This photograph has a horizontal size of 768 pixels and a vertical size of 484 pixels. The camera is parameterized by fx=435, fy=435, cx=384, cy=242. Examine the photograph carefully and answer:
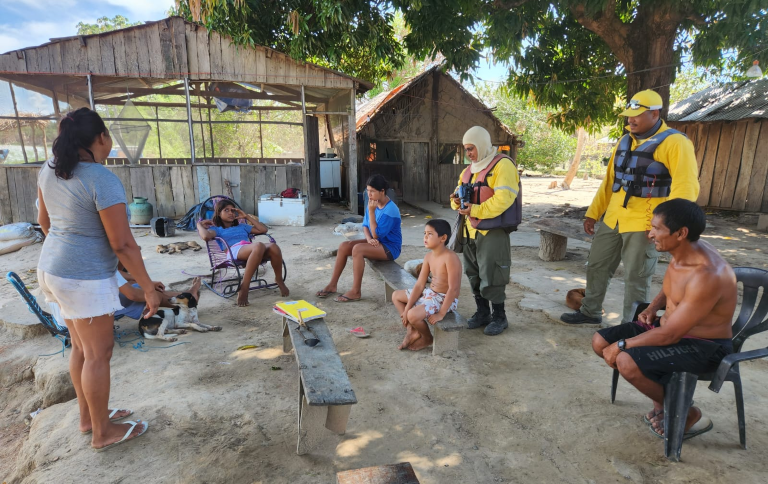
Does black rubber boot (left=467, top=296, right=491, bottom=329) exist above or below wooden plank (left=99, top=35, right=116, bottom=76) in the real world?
below

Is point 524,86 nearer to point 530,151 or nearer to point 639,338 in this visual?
point 639,338

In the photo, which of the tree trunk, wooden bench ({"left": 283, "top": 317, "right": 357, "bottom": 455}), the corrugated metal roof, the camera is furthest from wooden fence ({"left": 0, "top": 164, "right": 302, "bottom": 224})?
the tree trunk

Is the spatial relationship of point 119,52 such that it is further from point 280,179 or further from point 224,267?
point 224,267

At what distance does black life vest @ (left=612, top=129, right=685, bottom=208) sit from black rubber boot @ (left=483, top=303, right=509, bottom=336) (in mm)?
1350

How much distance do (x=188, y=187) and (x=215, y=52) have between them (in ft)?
9.59

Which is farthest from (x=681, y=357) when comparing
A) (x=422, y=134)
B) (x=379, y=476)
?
(x=422, y=134)

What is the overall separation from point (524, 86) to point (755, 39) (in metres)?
4.20

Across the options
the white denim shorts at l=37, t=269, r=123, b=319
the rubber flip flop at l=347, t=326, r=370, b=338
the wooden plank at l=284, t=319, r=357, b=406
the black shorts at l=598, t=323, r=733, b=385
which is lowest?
the rubber flip flop at l=347, t=326, r=370, b=338

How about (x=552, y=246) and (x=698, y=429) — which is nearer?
(x=698, y=429)

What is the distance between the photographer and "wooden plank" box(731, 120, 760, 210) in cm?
1040

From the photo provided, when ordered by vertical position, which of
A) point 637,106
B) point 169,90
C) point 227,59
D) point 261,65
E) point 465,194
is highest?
point 227,59

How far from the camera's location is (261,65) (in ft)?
→ 30.3

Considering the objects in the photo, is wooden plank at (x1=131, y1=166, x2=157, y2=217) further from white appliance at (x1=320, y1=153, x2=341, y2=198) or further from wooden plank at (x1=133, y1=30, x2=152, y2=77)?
white appliance at (x1=320, y1=153, x2=341, y2=198)

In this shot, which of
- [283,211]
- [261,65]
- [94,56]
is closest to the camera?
[94,56]
